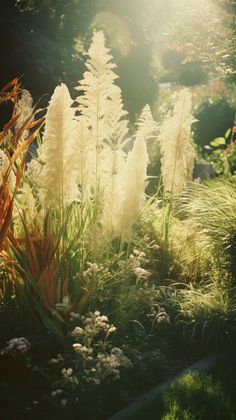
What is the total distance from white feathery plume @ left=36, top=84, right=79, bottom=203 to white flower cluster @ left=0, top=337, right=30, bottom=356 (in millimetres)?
974

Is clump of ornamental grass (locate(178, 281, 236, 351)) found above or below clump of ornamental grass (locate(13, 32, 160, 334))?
below

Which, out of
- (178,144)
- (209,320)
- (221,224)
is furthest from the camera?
(221,224)

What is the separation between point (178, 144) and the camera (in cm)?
445

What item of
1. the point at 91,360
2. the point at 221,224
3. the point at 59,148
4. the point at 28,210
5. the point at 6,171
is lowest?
the point at 91,360

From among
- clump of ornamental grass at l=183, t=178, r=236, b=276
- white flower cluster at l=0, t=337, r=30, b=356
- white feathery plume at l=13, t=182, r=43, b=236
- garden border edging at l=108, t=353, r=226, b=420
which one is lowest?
garden border edging at l=108, t=353, r=226, b=420

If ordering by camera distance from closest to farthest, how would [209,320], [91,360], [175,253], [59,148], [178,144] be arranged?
[91,360], [59,148], [209,320], [178,144], [175,253]

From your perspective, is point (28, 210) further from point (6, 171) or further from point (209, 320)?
point (209, 320)

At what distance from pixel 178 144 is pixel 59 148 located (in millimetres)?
1365

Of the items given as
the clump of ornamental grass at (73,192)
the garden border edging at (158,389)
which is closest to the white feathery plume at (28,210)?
the clump of ornamental grass at (73,192)

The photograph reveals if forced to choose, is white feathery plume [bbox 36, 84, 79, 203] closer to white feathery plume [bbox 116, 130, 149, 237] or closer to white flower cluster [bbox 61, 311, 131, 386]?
white feathery plume [bbox 116, 130, 149, 237]

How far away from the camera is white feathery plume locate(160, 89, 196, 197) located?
4383 millimetres

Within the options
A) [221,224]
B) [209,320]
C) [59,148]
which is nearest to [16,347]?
[59,148]

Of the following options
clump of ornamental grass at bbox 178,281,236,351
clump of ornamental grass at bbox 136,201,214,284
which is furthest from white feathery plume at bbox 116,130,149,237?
clump of ornamental grass at bbox 136,201,214,284

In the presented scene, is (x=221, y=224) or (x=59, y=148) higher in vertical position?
(x=59, y=148)
